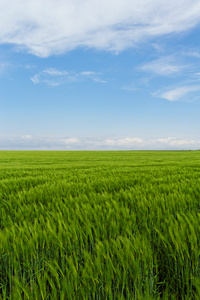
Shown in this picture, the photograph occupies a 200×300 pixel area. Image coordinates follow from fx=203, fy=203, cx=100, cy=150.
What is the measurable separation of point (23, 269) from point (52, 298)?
362mm

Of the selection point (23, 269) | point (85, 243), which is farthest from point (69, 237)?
point (23, 269)

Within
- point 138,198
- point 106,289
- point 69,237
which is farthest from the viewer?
point 138,198

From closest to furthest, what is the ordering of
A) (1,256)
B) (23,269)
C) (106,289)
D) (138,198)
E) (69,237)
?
(106,289)
(23,269)
(1,256)
(69,237)
(138,198)

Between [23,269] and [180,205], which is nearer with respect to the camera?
[23,269]

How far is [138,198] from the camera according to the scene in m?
2.90

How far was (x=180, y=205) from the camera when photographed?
2.58m

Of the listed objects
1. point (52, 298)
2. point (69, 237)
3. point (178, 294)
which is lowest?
point (178, 294)

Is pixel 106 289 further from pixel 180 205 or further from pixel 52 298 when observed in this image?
pixel 180 205

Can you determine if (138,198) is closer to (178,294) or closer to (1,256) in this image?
(178,294)

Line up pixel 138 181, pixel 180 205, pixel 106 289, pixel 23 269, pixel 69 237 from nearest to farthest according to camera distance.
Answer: pixel 106 289
pixel 23 269
pixel 69 237
pixel 180 205
pixel 138 181

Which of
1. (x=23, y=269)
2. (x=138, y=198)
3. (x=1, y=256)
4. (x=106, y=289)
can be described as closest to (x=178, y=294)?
(x=106, y=289)

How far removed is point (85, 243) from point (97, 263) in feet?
1.63

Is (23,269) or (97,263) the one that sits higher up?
(97,263)

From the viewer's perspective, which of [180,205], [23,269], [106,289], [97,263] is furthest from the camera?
[180,205]
